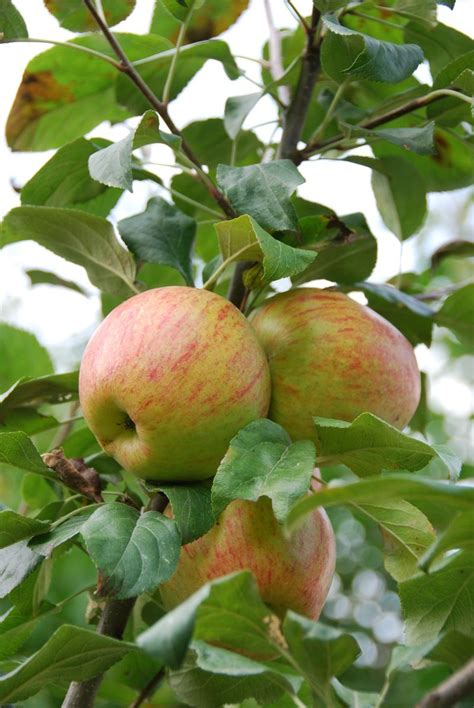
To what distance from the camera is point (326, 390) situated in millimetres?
947

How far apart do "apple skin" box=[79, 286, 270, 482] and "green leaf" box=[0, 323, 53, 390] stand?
51 centimetres

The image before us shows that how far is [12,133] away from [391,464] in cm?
75

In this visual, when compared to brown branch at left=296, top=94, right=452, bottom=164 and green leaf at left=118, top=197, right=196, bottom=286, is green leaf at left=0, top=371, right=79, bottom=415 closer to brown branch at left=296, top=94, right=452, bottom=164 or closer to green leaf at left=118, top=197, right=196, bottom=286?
green leaf at left=118, top=197, right=196, bottom=286

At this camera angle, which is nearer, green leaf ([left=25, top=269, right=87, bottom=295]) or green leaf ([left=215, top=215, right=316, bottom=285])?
green leaf ([left=215, top=215, right=316, bottom=285])

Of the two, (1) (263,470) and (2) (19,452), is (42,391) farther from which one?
(1) (263,470)

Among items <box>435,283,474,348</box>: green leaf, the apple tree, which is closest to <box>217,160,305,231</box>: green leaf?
the apple tree

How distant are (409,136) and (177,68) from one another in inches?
14.4

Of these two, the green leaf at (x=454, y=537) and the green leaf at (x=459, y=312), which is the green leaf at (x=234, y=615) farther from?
the green leaf at (x=459, y=312)

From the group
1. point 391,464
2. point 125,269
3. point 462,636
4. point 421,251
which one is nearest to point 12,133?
point 125,269

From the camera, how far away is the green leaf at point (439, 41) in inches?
46.0

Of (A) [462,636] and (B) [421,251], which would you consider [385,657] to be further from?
(B) [421,251]

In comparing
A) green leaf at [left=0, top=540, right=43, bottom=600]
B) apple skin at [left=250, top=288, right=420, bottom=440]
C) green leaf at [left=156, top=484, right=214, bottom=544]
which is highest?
apple skin at [left=250, top=288, right=420, bottom=440]

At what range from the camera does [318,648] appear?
68cm

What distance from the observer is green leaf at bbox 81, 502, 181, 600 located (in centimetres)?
76
